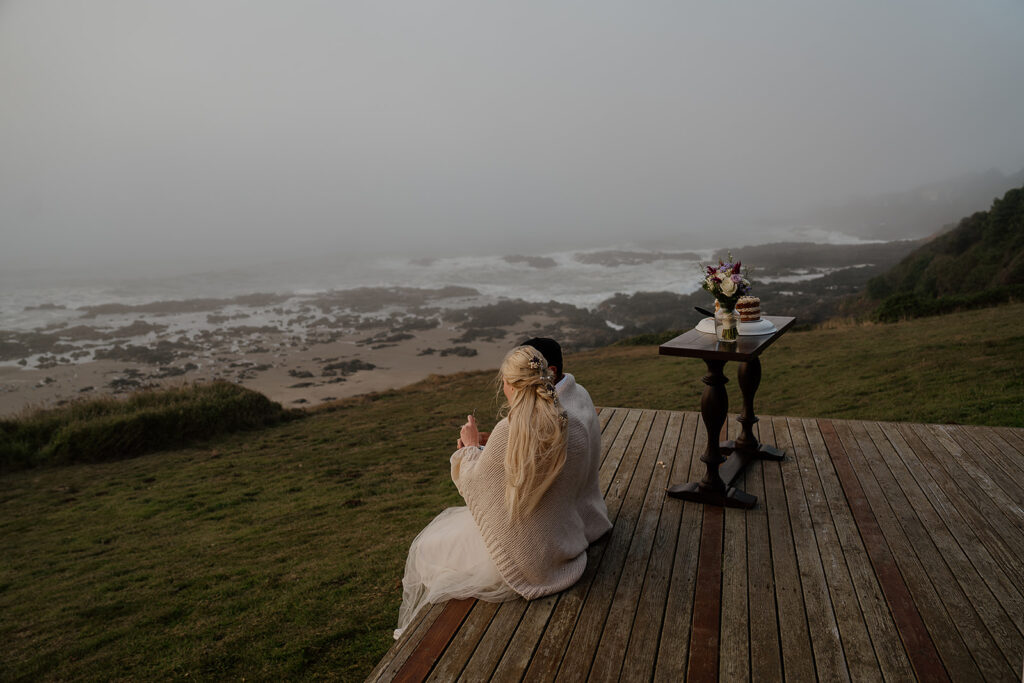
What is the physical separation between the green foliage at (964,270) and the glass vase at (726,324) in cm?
1868

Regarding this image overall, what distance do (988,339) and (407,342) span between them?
1721 inches

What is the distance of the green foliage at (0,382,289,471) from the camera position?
14.1 metres

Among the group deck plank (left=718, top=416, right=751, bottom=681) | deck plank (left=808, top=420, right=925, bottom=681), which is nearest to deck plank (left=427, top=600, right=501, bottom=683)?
deck plank (left=718, top=416, right=751, bottom=681)

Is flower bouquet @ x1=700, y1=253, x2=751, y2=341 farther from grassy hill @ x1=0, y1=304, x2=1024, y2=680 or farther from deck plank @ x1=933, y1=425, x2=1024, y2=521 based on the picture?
grassy hill @ x1=0, y1=304, x2=1024, y2=680

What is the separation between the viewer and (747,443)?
227 inches

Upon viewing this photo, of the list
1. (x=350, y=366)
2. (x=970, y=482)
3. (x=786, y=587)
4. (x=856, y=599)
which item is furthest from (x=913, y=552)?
(x=350, y=366)

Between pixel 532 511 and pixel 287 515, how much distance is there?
6.62 m

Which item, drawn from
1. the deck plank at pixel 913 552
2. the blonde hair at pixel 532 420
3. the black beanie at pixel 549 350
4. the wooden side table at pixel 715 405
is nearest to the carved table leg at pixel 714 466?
the wooden side table at pixel 715 405

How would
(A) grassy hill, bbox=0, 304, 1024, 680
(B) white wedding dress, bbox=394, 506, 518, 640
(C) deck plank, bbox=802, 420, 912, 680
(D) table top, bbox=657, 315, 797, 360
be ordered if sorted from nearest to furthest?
(C) deck plank, bbox=802, 420, 912, 680 < (B) white wedding dress, bbox=394, 506, 518, 640 < (D) table top, bbox=657, 315, 797, 360 < (A) grassy hill, bbox=0, 304, 1024, 680

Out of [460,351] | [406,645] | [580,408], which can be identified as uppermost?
[580,408]

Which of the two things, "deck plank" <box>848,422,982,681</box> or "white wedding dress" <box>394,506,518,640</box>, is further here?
"white wedding dress" <box>394,506,518,640</box>

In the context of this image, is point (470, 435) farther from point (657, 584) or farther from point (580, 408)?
point (657, 584)

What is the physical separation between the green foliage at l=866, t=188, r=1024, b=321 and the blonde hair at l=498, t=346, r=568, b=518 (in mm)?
21327

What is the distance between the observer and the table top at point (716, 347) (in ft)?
14.8
